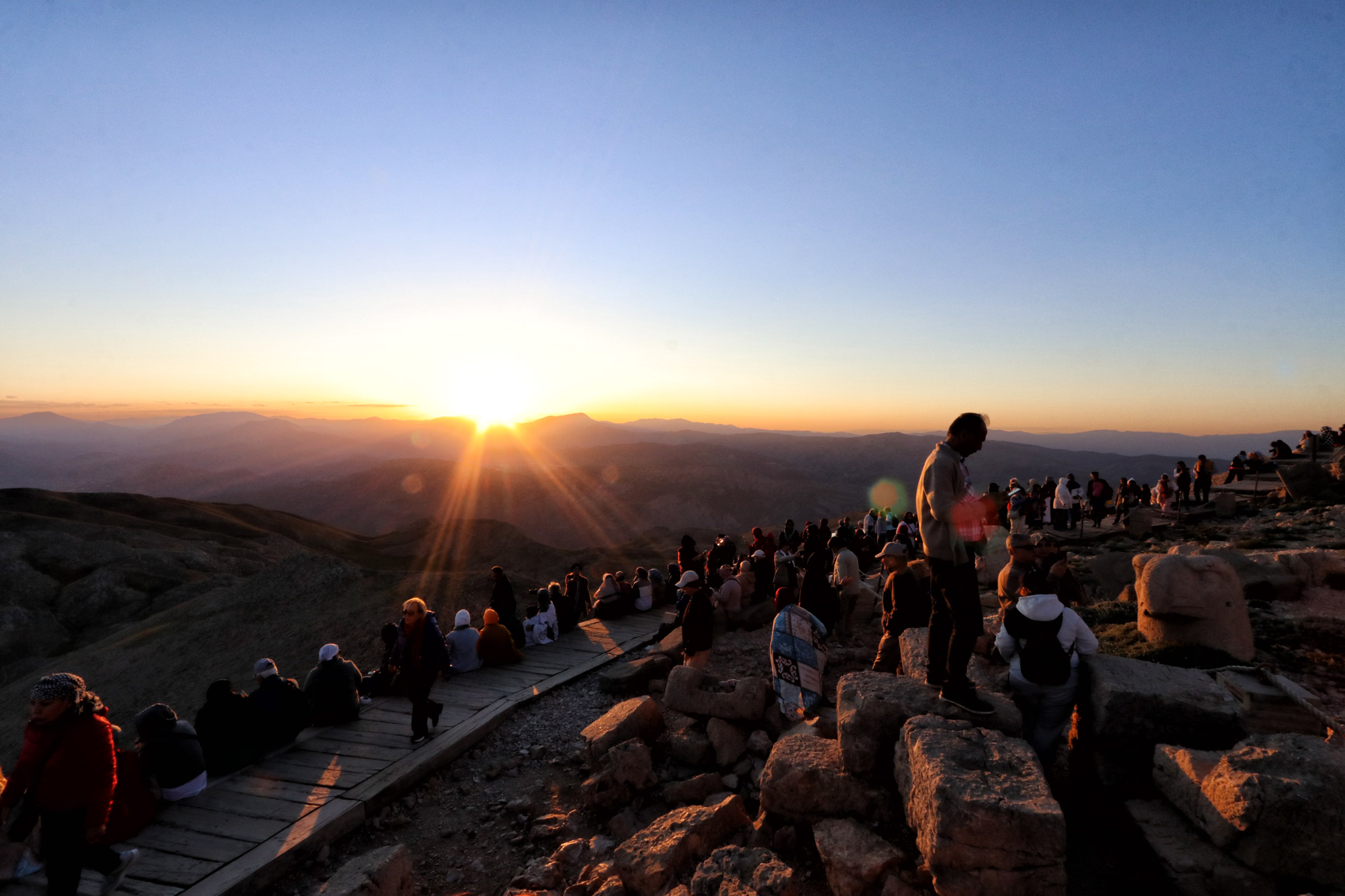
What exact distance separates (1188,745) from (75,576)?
1518 inches

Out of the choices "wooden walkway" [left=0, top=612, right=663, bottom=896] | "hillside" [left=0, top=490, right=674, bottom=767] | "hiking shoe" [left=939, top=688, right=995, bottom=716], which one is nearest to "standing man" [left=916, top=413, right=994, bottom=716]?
"hiking shoe" [left=939, top=688, right=995, bottom=716]

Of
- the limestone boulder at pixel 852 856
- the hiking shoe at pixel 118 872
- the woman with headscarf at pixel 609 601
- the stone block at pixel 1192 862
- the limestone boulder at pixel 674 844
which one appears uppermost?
the stone block at pixel 1192 862

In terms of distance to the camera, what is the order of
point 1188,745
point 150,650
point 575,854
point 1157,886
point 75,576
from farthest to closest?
point 75,576 → point 150,650 → point 575,854 → point 1188,745 → point 1157,886

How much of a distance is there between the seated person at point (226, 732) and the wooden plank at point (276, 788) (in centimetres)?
16

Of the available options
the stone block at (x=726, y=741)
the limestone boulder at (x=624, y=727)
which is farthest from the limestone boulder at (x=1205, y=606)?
the limestone boulder at (x=624, y=727)

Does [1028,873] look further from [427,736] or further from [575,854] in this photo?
[427,736]

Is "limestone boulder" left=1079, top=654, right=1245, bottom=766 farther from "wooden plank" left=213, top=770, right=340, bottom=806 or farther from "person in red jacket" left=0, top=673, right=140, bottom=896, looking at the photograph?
"person in red jacket" left=0, top=673, right=140, bottom=896

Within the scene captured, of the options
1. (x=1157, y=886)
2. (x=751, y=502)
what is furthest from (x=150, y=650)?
(x=751, y=502)

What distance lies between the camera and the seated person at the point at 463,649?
29.6 ft

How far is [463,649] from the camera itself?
9.02 m

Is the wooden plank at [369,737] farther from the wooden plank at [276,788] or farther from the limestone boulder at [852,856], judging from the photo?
the limestone boulder at [852,856]

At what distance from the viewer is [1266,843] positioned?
3107 millimetres

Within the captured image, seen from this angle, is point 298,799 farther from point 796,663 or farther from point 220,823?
point 796,663

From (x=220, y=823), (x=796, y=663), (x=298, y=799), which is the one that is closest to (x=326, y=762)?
(x=298, y=799)
